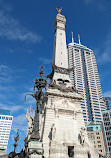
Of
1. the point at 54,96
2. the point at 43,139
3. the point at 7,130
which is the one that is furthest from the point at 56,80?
the point at 7,130

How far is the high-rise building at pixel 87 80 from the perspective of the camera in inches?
3916

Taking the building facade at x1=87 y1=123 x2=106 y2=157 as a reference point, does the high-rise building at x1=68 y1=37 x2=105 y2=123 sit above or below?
above

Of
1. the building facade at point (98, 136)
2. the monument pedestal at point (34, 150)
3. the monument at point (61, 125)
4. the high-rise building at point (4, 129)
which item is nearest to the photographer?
the monument pedestal at point (34, 150)

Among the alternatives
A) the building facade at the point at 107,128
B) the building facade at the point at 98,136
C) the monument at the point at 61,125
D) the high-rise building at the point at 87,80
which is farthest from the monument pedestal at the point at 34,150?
the high-rise building at the point at 87,80

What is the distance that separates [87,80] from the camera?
118 m

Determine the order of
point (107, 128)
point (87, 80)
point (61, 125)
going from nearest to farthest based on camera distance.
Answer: point (61, 125)
point (107, 128)
point (87, 80)

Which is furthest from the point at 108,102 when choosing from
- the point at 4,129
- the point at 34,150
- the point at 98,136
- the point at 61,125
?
the point at 34,150

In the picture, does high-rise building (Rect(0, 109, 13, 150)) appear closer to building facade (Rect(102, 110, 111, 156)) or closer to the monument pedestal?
building facade (Rect(102, 110, 111, 156))

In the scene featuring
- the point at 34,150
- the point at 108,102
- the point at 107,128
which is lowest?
the point at 34,150

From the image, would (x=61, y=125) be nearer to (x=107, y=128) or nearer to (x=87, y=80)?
(x=107, y=128)

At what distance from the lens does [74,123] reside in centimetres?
2545

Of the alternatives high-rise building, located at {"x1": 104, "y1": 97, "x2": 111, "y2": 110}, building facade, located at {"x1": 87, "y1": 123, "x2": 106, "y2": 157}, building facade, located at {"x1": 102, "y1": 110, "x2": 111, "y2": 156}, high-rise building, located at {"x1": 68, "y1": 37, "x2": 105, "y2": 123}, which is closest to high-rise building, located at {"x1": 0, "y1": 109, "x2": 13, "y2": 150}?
high-rise building, located at {"x1": 68, "y1": 37, "x2": 105, "y2": 123}

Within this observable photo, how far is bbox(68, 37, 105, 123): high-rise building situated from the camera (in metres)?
99.5

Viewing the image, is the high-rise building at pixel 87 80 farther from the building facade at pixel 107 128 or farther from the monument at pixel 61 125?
the monument at pixel 61 125
